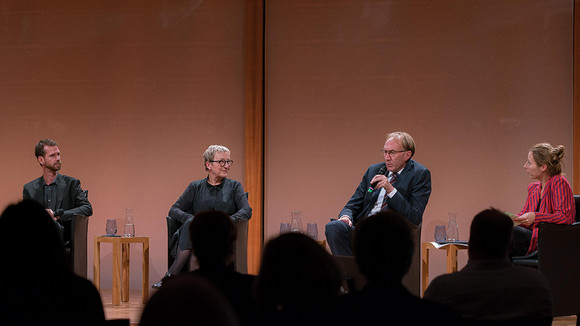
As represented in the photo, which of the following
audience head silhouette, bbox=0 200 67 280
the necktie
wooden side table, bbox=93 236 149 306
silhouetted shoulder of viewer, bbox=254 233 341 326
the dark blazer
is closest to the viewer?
silhouetted shoulder of viewer, bbox=254 233 341 326

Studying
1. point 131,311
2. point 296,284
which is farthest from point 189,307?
point 131,311

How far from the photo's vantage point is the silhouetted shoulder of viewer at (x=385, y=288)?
4.76 ft

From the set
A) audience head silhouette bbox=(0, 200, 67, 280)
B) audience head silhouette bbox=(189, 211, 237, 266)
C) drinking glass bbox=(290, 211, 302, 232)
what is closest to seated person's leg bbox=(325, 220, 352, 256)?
drinking glass bbox=(290, 211, 302, 232)

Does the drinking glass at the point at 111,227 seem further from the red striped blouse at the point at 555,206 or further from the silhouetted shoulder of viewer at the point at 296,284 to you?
the silhouetted shoulder of viewer at the point at 296,284

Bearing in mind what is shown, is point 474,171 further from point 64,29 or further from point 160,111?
point 64,29

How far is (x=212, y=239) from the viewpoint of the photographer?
1.85 m

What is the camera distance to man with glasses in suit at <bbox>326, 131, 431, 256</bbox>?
180 inches

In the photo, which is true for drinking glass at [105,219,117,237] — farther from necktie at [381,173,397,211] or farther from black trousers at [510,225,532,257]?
black trousers at [510,225,532,257]

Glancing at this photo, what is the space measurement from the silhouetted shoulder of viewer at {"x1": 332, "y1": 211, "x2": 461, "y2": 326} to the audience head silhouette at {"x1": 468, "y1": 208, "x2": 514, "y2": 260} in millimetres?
509

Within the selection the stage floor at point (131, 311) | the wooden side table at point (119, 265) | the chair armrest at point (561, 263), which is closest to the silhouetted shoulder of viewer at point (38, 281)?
the stage floor at point (131, 311)

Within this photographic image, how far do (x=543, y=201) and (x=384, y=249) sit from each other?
3.19 metres

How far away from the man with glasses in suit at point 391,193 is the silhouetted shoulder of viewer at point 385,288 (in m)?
2.83

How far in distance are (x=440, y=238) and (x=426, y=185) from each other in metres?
0.44

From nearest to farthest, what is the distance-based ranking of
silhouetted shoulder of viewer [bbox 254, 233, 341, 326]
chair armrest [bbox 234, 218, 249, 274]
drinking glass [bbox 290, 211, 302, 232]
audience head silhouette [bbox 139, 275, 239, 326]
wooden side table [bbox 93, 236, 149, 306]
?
1. audience head silhouette [bbox 139, 275, 239, 326]
2. silhouetted shoulder of viewer [bbox 254, 233, 341, 326]
3. chair armrest [bbox 234, 218, 249, 274]
4. drinking glass [bbox 290, 211, 302, 232]
5. wooden side table [bbox 93, 236, 149, 306]
